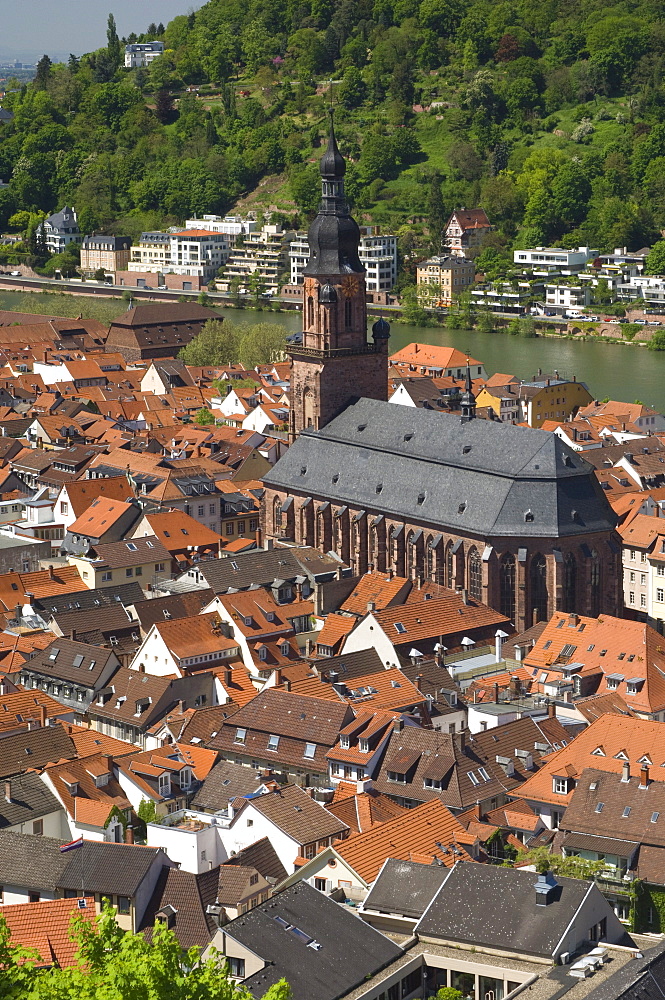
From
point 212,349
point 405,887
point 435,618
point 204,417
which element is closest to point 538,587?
point 435,618

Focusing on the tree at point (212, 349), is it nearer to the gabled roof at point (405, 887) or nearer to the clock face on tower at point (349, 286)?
the clock face on tower at point (349, 286)

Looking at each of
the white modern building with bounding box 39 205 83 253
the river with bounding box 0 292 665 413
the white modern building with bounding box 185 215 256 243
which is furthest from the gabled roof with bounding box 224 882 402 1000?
the white modern building with bounding box 39 205 83 253

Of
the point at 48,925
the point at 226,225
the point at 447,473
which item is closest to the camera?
the point at 48,925

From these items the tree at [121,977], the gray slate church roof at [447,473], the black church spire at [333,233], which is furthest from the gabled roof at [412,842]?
the black church spire at [333,233]

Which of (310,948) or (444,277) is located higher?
(310,948)

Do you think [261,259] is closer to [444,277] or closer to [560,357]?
[444,277]
